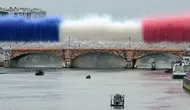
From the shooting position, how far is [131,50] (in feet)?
481

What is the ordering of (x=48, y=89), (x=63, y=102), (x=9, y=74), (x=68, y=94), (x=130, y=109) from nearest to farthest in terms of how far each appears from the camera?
(x=130, y=109)
(x=63, y=102)
(x=68, y=94)
(x=48, y=89)
(x=9, y=74)

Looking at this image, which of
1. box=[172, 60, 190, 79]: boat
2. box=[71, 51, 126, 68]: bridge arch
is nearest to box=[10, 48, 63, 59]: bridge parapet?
box=[71, 51, 126, 68]: bridge arch

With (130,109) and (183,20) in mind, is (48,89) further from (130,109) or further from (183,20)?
(183,20)

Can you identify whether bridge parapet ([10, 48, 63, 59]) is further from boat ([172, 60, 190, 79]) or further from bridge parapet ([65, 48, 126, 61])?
boat ([172, 60, 190, 79])

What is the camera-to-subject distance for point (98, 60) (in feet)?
504

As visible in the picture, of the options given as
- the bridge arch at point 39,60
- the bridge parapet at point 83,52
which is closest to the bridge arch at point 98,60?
the bridge parapet at point 83,52

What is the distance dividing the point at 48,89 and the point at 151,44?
5684 cm

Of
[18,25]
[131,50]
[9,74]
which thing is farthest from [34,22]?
[9,74]

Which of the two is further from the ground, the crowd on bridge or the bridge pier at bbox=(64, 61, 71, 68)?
the crowd on bridge

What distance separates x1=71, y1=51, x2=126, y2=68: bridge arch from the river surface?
1359 inches

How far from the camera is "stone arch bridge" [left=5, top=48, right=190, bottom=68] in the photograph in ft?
467

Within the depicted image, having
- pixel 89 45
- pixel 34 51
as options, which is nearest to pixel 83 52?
pixel 89 45

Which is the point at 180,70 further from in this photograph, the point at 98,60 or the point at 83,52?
the point at 98,60

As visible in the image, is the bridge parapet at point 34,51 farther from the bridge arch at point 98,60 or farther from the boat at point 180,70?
the boat at point 180,70
